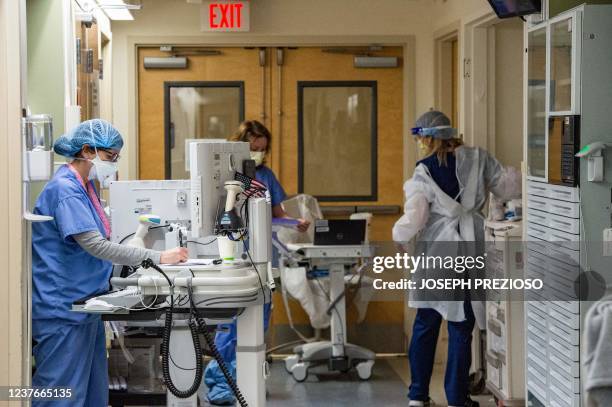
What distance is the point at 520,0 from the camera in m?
4.28

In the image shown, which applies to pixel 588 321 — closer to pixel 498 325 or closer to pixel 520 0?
pixel 520 0

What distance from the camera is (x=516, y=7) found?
14.2ft

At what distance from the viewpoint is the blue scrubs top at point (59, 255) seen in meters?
3.79

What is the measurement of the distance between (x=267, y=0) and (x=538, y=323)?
346 cm

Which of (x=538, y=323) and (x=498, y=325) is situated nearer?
(x=538, y=323)

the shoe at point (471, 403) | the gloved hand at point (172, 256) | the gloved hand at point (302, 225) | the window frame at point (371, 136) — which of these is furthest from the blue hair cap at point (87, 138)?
the window frame at point (371, 136)

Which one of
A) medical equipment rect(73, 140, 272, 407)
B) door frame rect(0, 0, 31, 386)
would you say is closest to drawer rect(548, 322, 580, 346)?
medical equipment rect(73, 140, 272, 407)

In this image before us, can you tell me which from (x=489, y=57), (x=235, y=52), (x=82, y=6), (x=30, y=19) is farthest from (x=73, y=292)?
(x=235, y=52)

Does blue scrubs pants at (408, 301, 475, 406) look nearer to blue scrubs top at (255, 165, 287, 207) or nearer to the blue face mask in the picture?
the blue face mask

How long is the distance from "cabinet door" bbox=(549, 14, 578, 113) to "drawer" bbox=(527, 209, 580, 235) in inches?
17.2

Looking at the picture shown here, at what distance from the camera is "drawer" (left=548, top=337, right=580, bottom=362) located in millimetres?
3920

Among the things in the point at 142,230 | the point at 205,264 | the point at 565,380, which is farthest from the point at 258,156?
the point at 565,380

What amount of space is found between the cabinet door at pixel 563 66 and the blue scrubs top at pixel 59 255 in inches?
76.3

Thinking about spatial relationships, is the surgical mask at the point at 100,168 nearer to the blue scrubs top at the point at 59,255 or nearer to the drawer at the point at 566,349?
the blue scrubs top at the point at 59,255
